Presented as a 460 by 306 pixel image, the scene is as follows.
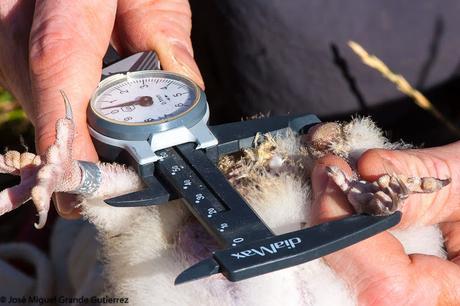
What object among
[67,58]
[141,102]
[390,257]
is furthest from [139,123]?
[390,257]

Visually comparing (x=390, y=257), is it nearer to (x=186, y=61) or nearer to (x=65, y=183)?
(x=65, y=183)

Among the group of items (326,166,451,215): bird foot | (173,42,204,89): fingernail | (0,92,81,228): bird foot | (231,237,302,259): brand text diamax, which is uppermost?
(326,166,451,215): bird foot

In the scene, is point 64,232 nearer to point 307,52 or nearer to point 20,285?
point 20,285

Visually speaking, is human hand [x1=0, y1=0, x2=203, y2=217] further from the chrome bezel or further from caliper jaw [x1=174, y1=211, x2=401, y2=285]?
caliper jaw [x1=174, y1=211, x2=401, y2=285]

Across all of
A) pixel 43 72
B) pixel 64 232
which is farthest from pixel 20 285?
pixel 43 72

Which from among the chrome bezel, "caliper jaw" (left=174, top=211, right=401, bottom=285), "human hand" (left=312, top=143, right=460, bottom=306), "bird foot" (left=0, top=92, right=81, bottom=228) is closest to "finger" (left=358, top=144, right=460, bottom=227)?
"human hand" (left=312, top=143, right=460, bottom=306)

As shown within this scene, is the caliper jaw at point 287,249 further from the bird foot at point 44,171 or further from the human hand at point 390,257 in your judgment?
the bird foot at point 44,171
